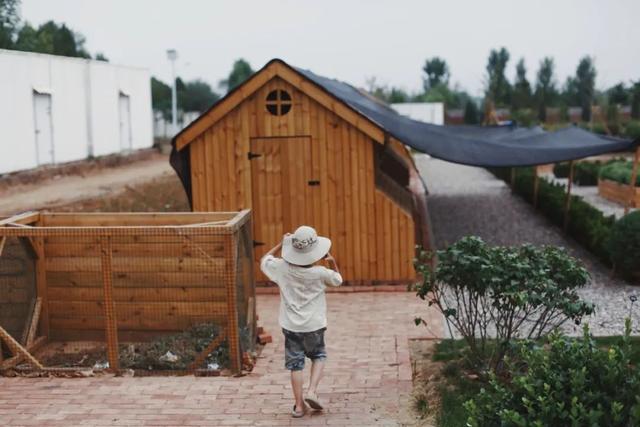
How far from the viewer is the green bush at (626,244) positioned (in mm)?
11500

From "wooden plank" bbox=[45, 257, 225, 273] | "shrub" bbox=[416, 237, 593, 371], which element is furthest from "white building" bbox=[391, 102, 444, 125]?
"shrub" bbox=[416, 237, 593, 371]

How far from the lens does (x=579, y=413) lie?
4.30 meters

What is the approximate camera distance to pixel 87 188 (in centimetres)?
2483

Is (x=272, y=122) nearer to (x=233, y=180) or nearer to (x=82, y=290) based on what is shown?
(x=233, y=180)

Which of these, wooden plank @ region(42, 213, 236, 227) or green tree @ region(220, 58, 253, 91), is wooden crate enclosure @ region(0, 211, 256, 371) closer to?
wooden plank @ region(42, 213, 236, 227)

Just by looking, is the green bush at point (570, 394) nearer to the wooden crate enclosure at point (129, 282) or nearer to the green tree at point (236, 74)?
the wooden crate enclosure at point (129, 282)

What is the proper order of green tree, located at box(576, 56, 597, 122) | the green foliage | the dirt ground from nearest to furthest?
the dirt ground
the green foliage
green tree, located at box(576, 56, 597, 122)

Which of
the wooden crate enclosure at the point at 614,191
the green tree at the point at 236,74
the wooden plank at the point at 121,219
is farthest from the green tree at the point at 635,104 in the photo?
the wooden plank at the point at 121,219

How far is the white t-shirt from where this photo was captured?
6.66 meters

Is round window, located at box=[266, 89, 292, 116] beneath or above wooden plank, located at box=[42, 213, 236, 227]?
above

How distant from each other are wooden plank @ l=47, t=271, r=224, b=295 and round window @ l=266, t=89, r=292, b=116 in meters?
3.89

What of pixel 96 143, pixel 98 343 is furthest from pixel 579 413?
pixel 96 143

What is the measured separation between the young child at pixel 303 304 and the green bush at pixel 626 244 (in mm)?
6295

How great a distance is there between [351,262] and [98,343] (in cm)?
427
